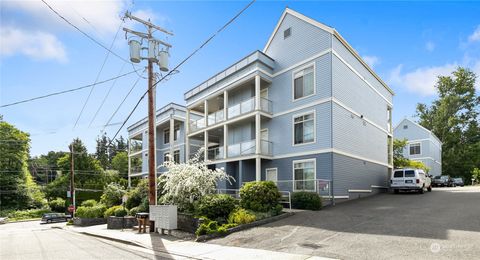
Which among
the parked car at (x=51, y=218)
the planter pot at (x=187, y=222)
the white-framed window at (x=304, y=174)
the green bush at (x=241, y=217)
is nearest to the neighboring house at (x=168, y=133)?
the parked car at (x=51, y=218)

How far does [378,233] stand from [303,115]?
35.4 ft

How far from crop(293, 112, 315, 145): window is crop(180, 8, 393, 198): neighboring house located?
6 cm

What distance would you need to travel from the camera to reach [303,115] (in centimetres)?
2044

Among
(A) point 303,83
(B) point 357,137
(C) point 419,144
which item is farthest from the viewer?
(C) point 419,144

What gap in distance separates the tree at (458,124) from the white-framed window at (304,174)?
139 ft

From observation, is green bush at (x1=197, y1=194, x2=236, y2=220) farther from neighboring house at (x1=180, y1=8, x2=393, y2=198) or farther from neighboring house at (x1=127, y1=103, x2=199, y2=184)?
neighboring house at (x1=127, y1=103, x2=199, y2=184)

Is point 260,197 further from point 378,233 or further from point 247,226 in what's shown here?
point 378,233

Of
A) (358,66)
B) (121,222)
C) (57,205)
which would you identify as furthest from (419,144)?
(57,205)

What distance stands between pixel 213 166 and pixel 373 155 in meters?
12.5

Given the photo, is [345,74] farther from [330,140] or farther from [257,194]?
[257,194]

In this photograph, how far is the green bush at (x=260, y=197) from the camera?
15164mm

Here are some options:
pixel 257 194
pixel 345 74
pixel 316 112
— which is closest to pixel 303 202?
pixel 257 194

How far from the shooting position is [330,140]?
61.2 feet

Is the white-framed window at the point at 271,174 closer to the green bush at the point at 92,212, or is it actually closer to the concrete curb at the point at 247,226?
the concrete curb at the point at 247,226
